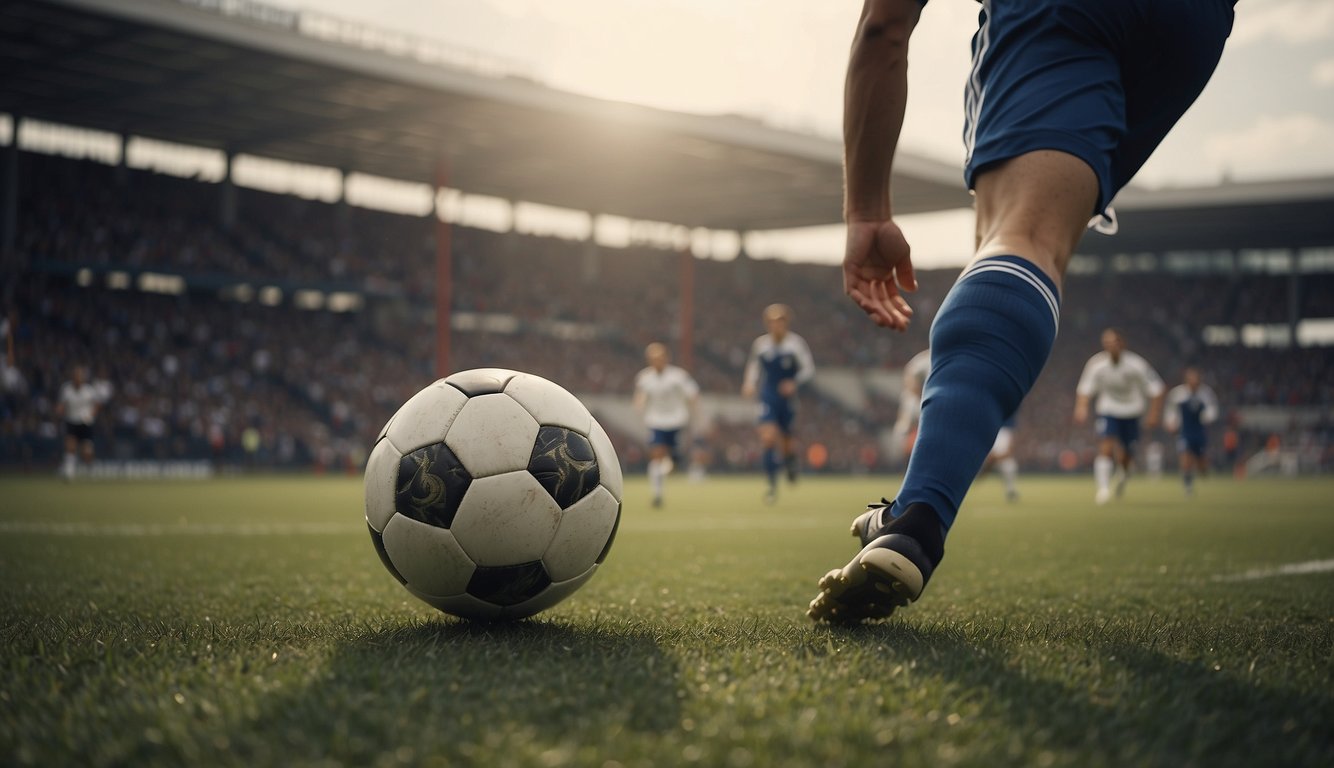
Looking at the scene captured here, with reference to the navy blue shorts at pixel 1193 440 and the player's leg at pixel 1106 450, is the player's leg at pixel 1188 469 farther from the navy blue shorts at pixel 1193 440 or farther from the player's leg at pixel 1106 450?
the player's leg at pixel 1106 450

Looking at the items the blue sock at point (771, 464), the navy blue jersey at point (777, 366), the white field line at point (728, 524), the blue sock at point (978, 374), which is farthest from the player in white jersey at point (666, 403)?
the blue sock at point (978, 374)

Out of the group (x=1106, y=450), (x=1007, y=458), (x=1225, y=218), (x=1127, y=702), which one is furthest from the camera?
(x=1225, y=218)

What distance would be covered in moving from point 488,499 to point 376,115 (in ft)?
79.3

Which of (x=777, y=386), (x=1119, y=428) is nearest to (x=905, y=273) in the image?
(x=777, y=386)

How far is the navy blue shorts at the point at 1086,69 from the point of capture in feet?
6.69

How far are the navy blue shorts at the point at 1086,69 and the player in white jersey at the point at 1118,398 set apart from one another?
1013cm

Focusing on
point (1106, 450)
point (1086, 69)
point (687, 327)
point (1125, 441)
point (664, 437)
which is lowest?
point (664, 437)

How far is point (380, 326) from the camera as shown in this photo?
29.7 m

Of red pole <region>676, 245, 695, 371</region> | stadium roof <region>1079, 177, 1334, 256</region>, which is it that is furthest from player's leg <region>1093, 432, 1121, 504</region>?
stadium roof <region>1079, 177, 1334, 256</region>

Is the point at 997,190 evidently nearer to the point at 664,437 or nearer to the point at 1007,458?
the point at 664,437

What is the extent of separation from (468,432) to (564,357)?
95.0ft

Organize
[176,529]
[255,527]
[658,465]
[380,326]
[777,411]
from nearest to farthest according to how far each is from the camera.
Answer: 1. [176,529]
2. [255,527]
3. [658,465]
4. [777,411]
5. [380,326]

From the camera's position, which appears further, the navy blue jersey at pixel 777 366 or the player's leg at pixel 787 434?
the player's leg at pixel 787 434

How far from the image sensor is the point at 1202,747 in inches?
51.1
